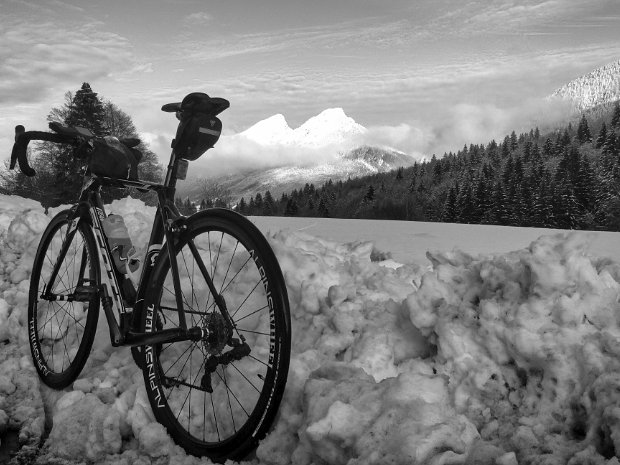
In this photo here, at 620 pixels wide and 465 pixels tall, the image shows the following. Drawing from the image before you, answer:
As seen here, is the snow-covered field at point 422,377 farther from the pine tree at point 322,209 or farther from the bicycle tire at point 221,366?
the pine tree at point 322,209

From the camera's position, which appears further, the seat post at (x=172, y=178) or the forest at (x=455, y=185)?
the forest at (x=455, y=185)

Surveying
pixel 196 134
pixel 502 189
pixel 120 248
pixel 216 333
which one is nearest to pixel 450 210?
pixel 502 189

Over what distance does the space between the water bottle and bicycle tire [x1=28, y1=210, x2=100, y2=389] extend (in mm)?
295

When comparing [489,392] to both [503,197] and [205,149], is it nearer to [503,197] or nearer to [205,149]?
[205,149]

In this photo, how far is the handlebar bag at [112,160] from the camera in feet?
12.6

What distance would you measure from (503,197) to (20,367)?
98602mm

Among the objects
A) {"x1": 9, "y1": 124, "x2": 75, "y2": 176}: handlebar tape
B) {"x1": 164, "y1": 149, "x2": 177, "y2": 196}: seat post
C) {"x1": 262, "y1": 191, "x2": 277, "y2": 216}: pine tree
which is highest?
{"x1": 262, "y1": 191, "x2": 277, "y2": 216}: pine tree

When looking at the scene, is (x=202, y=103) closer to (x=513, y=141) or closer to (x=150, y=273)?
(x=150, y=273)

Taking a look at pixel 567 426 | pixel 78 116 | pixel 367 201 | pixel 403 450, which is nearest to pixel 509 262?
pixel 567 426

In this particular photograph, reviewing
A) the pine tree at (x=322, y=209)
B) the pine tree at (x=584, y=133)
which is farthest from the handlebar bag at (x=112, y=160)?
the pine tree at (x=584, y=133)

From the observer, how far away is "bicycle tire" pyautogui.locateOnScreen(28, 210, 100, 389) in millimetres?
4008

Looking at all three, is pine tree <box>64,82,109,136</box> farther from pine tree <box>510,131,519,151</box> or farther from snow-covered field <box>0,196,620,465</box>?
pine tree <box>510,131,519,151</box>

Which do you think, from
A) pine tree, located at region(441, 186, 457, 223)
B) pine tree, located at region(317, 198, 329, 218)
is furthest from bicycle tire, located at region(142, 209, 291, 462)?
pine tree, located at region(317, 198, 329, 218)

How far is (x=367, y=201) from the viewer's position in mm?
158500
